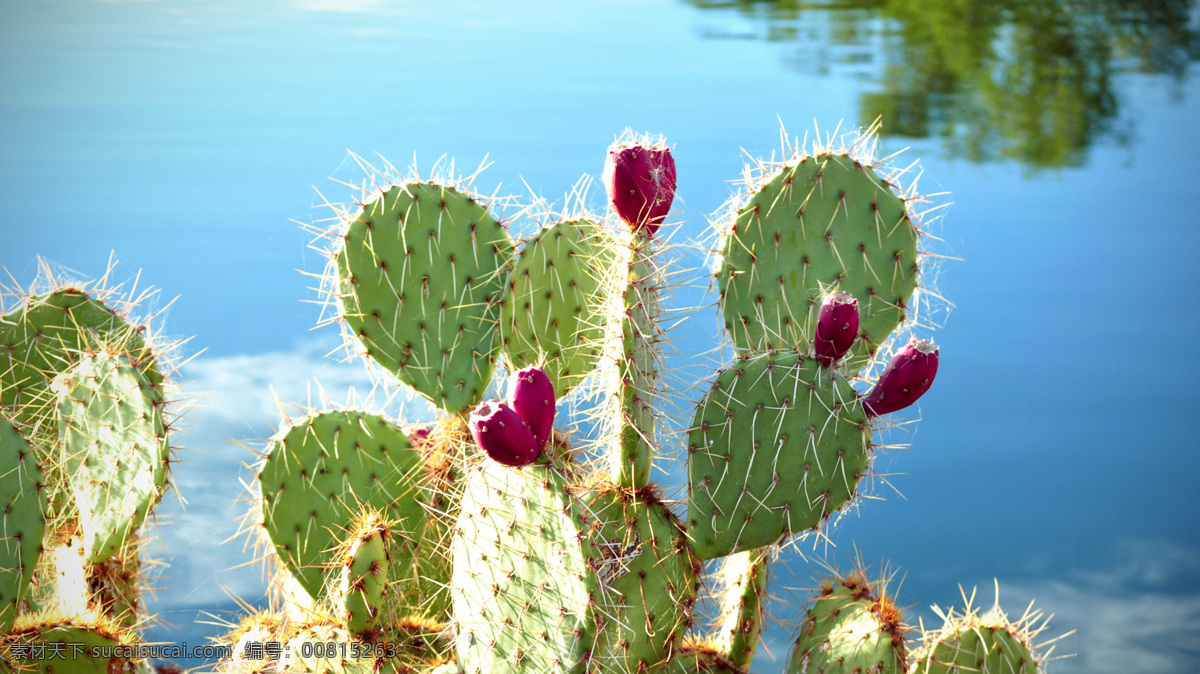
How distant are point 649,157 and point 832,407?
1.23 feet

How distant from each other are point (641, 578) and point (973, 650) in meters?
0.45

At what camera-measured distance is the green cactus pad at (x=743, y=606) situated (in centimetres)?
153

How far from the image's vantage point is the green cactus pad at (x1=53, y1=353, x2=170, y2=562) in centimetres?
147

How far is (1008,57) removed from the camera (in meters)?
7.79

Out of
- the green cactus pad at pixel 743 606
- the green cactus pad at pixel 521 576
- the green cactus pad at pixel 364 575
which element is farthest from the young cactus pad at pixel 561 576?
the green cactus pad at pixel 743 606

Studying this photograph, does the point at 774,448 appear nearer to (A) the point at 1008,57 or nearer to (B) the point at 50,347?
(B) the point at 50,347

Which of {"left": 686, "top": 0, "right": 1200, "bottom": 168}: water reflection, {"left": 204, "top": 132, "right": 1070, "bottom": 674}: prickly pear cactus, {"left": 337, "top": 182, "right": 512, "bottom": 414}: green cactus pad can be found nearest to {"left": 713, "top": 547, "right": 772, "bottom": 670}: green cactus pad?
{"left": 204, "top": 132, "right": 1070, "bottom": 674}: prickly pear cactus

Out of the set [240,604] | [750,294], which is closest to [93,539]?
[240,604]

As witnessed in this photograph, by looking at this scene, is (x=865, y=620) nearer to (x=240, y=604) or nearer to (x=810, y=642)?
(x=810, y=642)

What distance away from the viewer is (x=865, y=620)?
138 centimetres

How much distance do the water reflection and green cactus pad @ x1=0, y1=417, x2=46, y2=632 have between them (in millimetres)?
5994

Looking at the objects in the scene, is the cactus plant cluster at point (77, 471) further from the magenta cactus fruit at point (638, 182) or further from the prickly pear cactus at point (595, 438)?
the magenta cactus fruit at point (638, 182)

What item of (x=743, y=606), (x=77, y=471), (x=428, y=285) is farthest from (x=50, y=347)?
(x=743, y=606)

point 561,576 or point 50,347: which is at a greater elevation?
point 50,347
